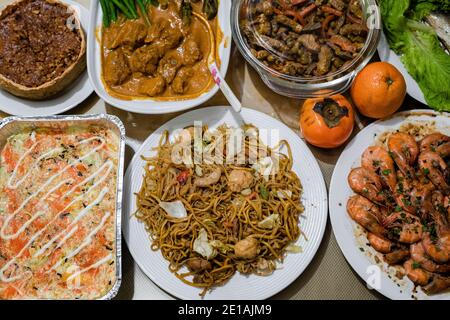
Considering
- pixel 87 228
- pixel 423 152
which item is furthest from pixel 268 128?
pixel 87 228

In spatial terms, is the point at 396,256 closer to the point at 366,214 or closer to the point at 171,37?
the point at 366,214

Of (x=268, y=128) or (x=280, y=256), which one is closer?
(x=280, y=256)

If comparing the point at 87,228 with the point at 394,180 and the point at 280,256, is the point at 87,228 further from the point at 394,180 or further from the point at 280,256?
the point at 394,180

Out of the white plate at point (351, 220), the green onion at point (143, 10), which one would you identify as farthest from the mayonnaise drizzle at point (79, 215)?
the white plate at point (351, 220)

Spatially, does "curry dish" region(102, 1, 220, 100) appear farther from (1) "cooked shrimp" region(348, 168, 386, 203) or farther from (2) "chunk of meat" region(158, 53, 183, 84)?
(1) "cooked shrimp" region(348, 168, 386, 203)

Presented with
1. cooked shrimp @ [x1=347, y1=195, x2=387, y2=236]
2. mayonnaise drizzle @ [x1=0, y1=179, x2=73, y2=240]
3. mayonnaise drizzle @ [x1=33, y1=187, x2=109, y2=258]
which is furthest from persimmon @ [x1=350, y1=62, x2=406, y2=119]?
mayonnaise drizzle @ [x1=0, y1=179, x2=73, y2=240]

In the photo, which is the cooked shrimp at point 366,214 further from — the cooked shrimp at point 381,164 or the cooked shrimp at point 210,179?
the cooked shrimp at point 210,179
